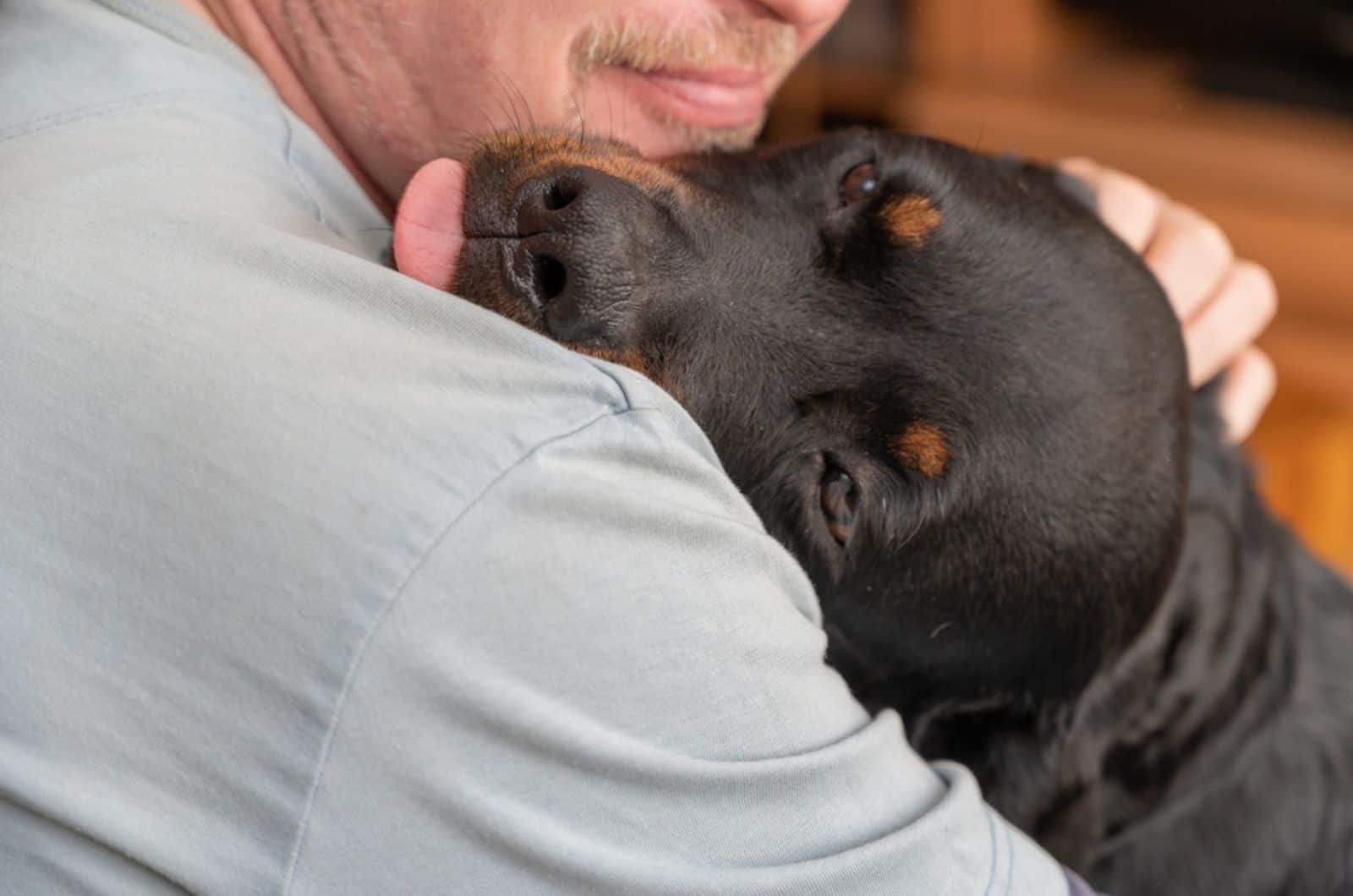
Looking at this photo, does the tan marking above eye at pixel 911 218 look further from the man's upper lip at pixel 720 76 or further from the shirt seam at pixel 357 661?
the shirt seam at pixel 357 661

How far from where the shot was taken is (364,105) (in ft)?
6.18

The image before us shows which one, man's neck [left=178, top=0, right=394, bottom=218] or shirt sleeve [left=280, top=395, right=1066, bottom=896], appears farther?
man's neck [left=178, top=0, right=394, bottom=218]

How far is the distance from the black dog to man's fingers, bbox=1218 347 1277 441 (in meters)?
0.25

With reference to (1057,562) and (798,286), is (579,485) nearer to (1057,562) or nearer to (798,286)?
(798,286)

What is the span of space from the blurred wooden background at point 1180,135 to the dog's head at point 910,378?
2720 mm

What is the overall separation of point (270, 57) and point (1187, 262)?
55.6 inches

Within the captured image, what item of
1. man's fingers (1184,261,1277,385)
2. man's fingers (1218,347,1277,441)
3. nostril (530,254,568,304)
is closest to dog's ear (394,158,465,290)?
nostril (530,254,568,304)

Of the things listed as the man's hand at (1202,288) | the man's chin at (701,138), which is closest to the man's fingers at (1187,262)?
the man's hand at (1202,288)

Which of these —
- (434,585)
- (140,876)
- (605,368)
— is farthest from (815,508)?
(140,876)

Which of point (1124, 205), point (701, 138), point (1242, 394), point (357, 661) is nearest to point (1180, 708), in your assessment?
point (1242, 394)

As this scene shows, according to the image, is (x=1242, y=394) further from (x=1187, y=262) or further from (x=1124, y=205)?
(x=1124, y=205)

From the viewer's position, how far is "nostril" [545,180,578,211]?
1533 millimetres

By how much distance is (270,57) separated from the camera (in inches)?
72.8

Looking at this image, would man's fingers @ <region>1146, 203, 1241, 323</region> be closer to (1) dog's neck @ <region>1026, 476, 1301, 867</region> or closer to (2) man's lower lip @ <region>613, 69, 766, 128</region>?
(1) dog's neck @ <region>1026, 476, 1301, 867</region>
